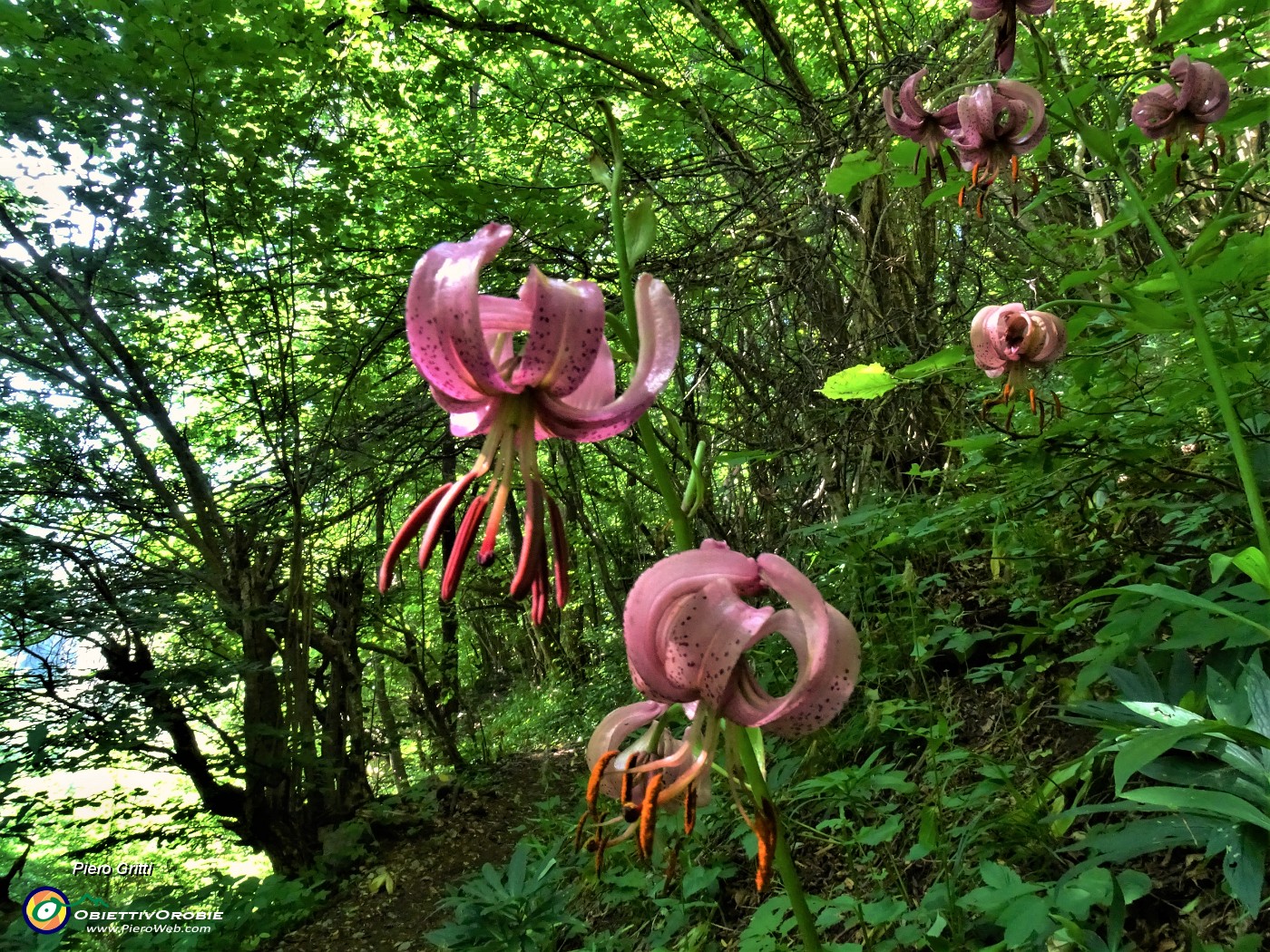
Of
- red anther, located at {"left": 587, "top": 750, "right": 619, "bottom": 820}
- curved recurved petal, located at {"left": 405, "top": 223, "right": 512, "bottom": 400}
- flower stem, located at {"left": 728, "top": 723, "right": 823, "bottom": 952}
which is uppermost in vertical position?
curved recurved petal, located at {"left": 405, "top": 223, "right": 512, "bottom": 400}

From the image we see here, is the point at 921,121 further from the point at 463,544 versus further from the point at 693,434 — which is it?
the point at 693,434

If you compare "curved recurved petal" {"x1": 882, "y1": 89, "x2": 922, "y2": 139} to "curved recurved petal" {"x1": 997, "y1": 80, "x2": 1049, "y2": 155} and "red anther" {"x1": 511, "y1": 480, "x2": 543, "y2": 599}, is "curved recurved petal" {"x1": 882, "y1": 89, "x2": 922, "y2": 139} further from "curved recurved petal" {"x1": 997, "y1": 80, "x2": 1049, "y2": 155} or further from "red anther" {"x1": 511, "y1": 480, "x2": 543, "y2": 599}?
"red anther" {"x1": 511, "y1": 480, "x2": 543, "y2": 599}

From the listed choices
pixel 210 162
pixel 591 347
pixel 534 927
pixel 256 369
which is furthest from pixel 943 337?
pixel 256 369

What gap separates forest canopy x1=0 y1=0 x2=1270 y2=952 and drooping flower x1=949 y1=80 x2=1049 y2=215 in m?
0.01

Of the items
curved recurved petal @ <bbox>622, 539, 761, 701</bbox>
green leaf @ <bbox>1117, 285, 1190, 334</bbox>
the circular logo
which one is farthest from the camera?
the circular logo

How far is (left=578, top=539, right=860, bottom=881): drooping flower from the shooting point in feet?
1.69

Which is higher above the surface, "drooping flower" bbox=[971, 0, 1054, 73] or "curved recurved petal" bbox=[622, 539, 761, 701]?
"drooping flower" bbox=[971, 0, 1054, 73]

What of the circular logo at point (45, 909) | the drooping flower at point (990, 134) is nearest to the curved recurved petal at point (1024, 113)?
the drooping flower at point (990, 134)

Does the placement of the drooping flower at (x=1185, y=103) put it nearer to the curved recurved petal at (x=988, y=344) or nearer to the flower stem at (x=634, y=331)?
the curved recurved petal at (x=988, y=344)

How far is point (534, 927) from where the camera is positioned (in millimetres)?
1756

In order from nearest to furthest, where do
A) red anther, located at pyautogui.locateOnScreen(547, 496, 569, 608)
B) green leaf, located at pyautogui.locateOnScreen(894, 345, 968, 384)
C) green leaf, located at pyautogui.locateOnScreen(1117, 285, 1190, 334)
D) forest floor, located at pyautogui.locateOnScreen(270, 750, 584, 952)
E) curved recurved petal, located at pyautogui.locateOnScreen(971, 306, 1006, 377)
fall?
red anther, located at pyautogui.locateOnScreen(547, 496, 569, 608) → green leaf, located at pyautogui.locateOnScreen(1117, 285, 1190, 334) → green leaf, located at pyautogui.locateOnScreen(894, 345, 968, 384) → curved recurved petal, located at pyautogui.locateOnScreen(971, 306, 1006, 377) → forest floor, located at pyautogui.locateOnScreen(270, 750, 584, 952)

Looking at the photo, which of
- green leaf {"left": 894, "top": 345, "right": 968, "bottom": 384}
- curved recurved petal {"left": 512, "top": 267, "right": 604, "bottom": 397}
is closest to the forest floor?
green leaf {"left": 894, "top": 345, "right": 968, "bottom": 384}

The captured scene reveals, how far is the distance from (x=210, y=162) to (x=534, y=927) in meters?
2.98

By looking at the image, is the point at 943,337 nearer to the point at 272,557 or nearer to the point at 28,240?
the point at 272,557
